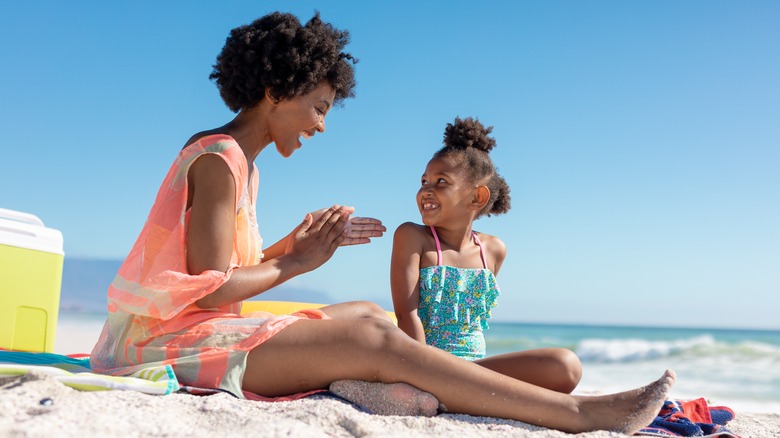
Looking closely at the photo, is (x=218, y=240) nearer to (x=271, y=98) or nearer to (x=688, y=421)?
(x=271, y=98)

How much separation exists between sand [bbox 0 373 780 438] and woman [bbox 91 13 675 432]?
98mm

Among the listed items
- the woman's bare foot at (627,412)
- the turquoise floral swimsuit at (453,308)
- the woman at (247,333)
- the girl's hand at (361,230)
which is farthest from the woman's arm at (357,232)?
the woman's bare foot at (627,412)

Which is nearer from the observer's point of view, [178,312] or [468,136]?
[178,312]

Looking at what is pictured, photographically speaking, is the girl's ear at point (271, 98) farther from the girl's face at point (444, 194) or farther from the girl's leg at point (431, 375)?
the girl's face at point (444, 194)

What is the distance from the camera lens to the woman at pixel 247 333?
244 centimetres

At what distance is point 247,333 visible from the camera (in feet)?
8.29

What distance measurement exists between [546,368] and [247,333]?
49.6 inches

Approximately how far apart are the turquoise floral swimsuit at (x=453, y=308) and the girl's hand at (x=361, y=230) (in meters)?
0.55

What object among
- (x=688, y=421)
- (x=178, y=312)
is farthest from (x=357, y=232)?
(x=688, y=421)

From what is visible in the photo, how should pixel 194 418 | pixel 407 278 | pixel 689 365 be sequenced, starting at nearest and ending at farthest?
pixel 194 418, pixel 407 278, pixel 689 365

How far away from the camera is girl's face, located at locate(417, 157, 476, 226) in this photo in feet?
12.5

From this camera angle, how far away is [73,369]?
2.84 meters

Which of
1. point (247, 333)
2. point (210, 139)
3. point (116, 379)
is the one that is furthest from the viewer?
A: point (210, 139)

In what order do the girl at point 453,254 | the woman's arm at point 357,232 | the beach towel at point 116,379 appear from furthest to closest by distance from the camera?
1. the girl at point 453,254
2. the woman's arm at point 357,232
3. the beach towel at point 116,379
